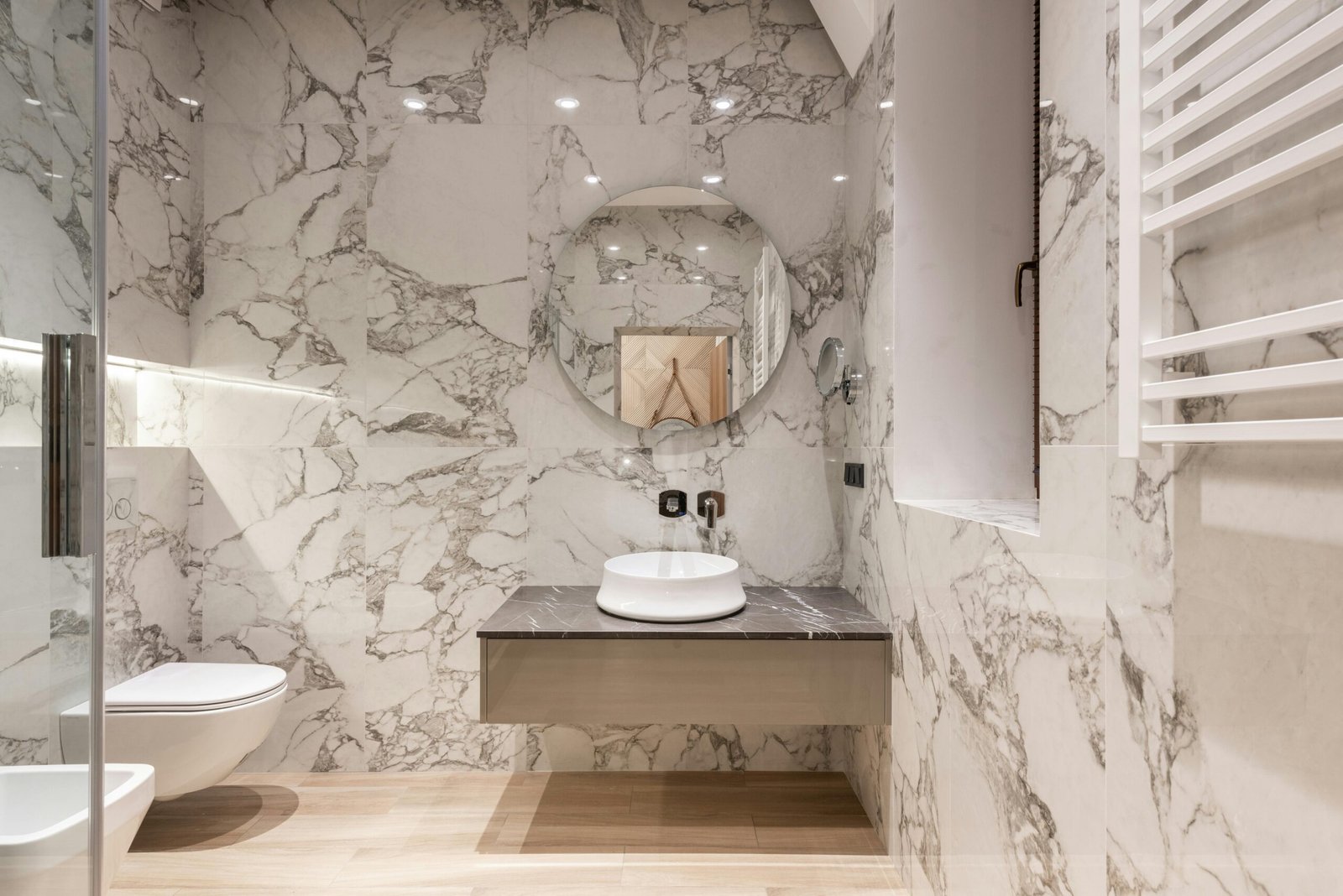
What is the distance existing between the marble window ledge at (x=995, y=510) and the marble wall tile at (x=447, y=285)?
142 cm

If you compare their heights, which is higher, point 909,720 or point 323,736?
point 909,720

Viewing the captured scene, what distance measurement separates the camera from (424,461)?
246 centimetres

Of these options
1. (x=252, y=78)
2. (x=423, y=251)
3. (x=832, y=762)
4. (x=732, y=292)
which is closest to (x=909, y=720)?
(x=832, y=762)

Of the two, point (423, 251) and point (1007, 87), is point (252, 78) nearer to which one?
point (423, 251)

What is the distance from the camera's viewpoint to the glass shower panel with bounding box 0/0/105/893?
97cm

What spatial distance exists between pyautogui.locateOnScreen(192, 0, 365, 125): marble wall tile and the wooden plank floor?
7.52ft

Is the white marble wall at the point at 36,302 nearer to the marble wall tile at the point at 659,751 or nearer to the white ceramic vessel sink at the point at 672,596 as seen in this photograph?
the white ceramic vessel sink at the point at 672,596

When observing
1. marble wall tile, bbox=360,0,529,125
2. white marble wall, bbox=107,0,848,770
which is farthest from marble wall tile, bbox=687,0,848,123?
marble wall tile, bbox=360,0,529,125

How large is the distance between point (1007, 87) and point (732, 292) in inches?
38.6

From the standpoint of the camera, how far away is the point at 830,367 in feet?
7.47

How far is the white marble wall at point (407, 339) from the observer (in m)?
2.45

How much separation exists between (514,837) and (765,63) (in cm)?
263

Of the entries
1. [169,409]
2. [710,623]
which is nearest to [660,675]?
[710,623]

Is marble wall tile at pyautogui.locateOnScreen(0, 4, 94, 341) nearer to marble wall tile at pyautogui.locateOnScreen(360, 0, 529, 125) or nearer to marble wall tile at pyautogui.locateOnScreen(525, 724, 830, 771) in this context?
marble wall tile at pyautogui.locateOnScreen(360, 0, 529, 125)
